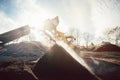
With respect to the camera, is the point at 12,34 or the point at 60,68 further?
the point at 12,34

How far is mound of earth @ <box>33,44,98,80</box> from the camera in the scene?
24.4 ft

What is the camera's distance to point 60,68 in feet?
25.3

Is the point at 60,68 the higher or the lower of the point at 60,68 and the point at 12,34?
the lower

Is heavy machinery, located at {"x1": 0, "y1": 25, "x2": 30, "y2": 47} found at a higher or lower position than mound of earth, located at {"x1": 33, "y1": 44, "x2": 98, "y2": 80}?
higher

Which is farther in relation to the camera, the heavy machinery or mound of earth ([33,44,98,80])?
the heavy machinery

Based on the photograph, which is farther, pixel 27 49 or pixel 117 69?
pixel 27 49

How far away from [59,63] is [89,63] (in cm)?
292

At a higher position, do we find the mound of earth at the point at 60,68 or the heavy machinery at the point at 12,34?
the heavy machinery at the point at 12,34

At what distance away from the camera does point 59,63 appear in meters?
7.80

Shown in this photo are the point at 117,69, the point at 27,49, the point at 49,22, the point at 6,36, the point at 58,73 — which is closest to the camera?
the point at 58,73

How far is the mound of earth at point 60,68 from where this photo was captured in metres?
7.44

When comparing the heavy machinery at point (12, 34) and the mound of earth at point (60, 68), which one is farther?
the heavy machinery at point (12, 34)

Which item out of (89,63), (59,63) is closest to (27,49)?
(89,63)

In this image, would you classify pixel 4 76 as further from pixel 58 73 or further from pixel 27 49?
pixel 27 49
